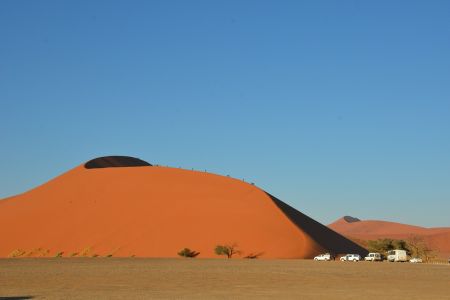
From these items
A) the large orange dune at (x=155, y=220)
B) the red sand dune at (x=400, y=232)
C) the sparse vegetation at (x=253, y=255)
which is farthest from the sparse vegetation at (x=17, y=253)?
the red sand dune at (x=400, y=232)

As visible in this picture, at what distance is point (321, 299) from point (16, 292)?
1149 cm

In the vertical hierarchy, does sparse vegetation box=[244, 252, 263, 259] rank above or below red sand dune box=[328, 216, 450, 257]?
below

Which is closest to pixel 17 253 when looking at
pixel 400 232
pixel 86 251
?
pixel 86 251

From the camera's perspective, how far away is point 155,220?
78375 millimetres

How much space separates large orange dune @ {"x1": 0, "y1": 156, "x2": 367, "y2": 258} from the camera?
236 ft

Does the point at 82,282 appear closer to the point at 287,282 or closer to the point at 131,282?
the point at 131,282

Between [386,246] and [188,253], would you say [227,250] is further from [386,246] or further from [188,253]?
[386,246]

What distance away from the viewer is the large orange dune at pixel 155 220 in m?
72.1

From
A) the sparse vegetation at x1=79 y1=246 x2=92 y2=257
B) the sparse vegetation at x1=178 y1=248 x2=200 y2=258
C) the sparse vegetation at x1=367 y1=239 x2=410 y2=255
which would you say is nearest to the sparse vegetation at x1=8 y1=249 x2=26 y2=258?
the sparse vegetation at x1=79 y1=246 x2=92 y2=257

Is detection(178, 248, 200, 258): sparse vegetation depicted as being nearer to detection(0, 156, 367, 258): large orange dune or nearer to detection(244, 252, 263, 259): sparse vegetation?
detection(0, 156, 367, 258): large orange dune

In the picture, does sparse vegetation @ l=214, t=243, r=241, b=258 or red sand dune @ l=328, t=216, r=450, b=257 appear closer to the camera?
sparse vegetation @ l=214, t=243, r=241, b=258

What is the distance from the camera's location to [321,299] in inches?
903

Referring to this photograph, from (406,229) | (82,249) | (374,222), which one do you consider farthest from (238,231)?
(374,222)

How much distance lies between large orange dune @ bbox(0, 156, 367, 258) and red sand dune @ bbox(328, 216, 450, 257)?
64.9m
